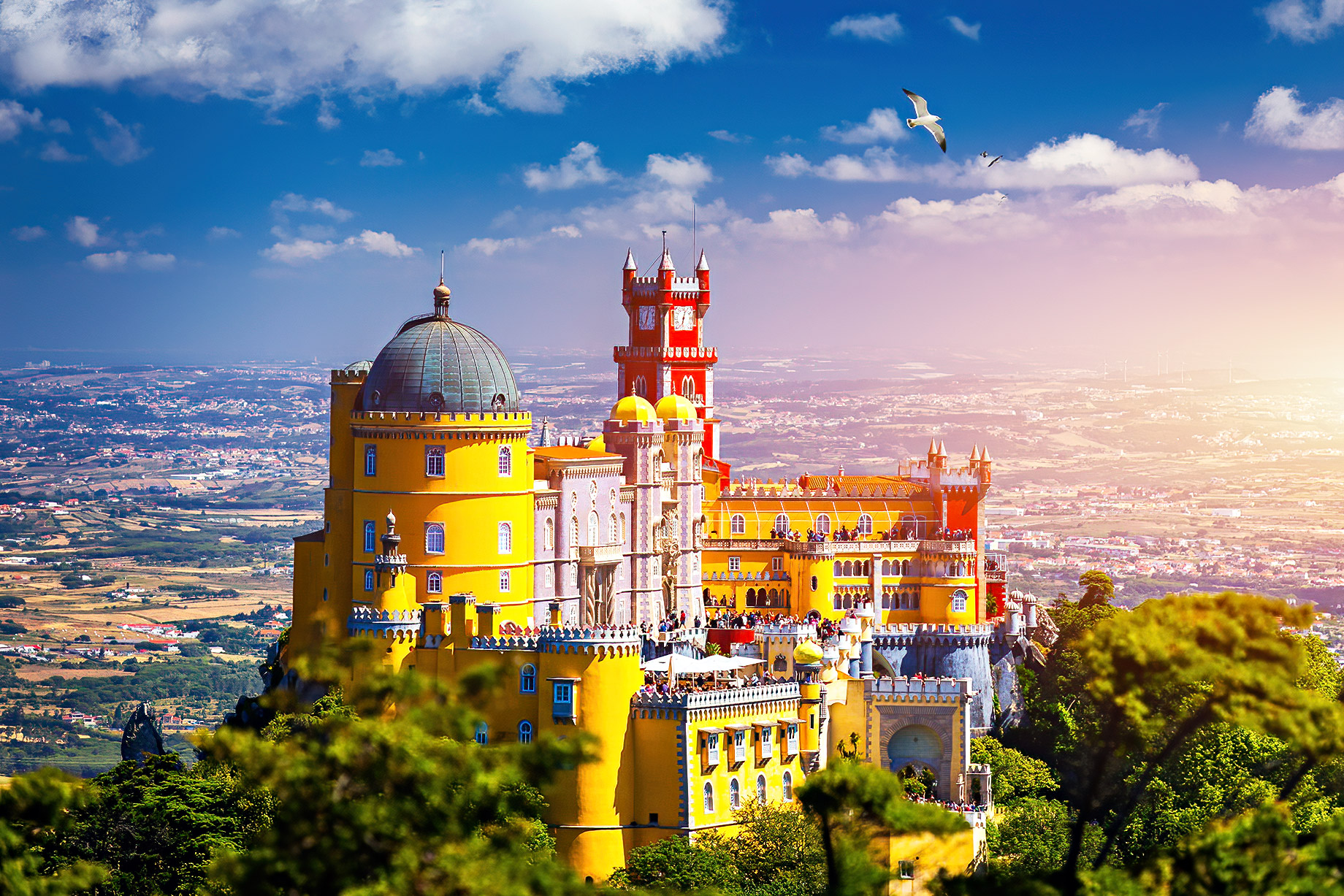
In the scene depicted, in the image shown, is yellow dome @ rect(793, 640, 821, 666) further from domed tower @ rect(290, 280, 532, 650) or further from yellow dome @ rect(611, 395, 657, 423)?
yellow dome @ rect(611, 395, 657, 423)

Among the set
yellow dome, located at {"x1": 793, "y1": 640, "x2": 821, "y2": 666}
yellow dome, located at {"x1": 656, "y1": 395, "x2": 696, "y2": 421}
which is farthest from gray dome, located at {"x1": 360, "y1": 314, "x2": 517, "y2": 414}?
yellow dome, located at {"x1": 793, "y1": 640, "x2": 821, "y2": 666}

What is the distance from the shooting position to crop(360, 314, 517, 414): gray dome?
92.1 metres

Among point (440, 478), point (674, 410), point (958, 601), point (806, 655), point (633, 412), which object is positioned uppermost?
point (674, 410)

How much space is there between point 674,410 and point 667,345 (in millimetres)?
16265

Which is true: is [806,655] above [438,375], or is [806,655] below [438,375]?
below

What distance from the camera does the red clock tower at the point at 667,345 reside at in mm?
124938

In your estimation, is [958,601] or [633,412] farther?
[958,601]

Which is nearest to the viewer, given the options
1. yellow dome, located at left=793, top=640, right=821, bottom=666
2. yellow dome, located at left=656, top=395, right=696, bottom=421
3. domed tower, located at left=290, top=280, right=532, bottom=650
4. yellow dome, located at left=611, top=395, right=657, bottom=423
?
yellow dome, located at left=793, top=640, right=821, bottom=666

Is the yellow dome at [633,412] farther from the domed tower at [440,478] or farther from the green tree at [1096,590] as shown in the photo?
the green tree at [1096,590]

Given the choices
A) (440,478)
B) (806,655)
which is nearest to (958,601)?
(806,655)

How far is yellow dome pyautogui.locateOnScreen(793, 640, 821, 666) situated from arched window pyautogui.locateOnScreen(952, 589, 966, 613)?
2404 centimetres

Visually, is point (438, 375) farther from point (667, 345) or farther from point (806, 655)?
point (667, 345)

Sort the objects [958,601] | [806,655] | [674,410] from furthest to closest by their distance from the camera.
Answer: [958,601] < [674,410] < [806,655]

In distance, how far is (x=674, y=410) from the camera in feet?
359
